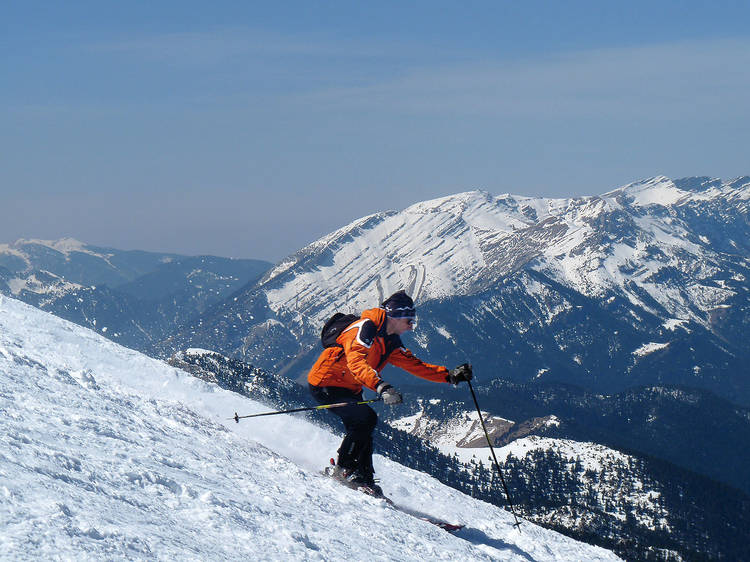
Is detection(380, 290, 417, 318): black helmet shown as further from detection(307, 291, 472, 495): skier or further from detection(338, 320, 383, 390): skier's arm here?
detection(338, 320, 383, 390): skier's arm

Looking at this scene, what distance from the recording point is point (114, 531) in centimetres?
911

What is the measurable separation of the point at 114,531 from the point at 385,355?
25.8 ft

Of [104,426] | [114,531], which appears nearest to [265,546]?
[114,531]

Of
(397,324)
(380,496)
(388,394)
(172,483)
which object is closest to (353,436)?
(380,496)

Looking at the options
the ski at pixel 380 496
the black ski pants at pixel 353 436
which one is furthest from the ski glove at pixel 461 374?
the ski at pixel 380 496

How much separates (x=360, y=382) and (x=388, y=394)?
1982 mm

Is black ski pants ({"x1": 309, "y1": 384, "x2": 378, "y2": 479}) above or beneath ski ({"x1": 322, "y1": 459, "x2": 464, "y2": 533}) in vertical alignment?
above

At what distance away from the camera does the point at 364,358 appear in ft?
49.3

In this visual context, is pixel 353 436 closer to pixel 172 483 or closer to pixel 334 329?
pixel 334 329

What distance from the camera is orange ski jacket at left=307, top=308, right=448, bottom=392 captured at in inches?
589

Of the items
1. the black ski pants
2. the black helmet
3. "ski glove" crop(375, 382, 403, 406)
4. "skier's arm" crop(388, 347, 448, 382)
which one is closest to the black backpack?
the black helmet

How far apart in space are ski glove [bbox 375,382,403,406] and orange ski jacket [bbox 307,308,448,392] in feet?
0.78

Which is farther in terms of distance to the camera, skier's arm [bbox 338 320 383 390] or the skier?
the skier

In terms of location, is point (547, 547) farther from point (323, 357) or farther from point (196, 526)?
point (196, 526)
